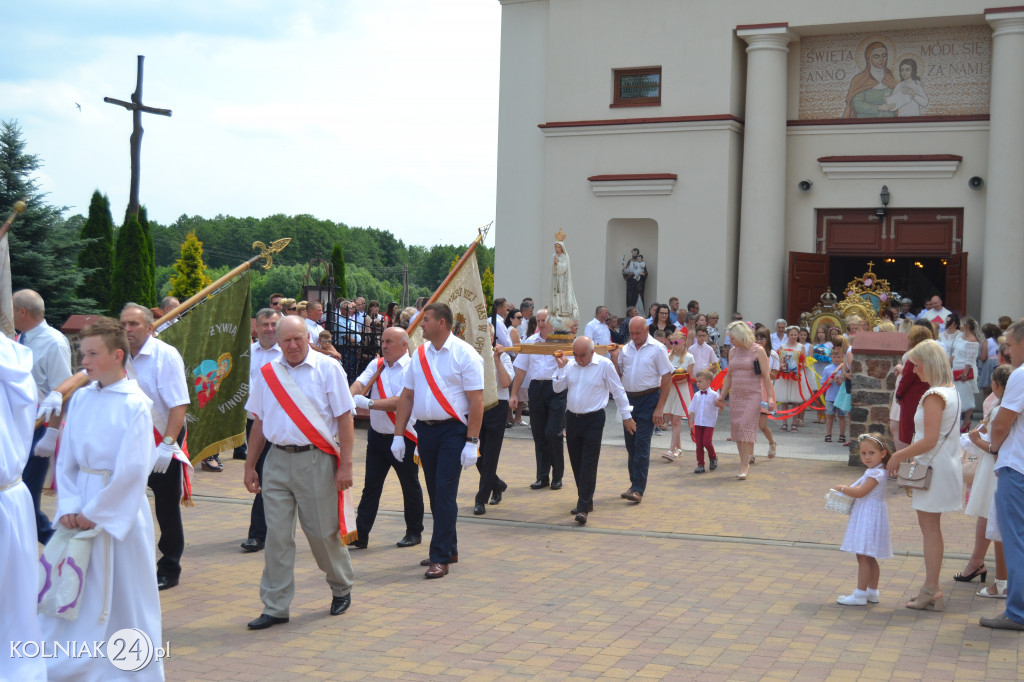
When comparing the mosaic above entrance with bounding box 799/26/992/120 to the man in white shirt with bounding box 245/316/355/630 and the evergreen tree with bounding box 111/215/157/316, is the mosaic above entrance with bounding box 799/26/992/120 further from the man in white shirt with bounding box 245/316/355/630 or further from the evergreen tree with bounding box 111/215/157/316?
the man in white shirt with bounding box 245/316/355/630

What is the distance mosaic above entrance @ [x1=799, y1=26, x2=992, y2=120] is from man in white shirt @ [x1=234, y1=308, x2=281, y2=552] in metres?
17.9

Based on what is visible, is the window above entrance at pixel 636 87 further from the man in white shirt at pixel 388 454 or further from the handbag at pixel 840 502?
the handbag at pixel 840 502

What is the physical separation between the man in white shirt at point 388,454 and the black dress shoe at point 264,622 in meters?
2.47

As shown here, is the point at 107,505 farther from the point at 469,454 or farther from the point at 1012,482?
the point at 1012,482

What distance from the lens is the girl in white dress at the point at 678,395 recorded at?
1521 cm

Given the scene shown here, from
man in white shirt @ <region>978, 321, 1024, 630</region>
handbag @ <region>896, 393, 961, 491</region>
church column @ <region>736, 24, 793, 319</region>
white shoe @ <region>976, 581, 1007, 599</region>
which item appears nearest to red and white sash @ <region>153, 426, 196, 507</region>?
handbag @ <region>896, 393, 961, 491</region>

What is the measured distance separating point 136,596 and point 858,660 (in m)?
4.08

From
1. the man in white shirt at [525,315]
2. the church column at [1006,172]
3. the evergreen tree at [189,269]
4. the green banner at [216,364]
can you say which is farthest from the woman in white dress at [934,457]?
the evergreen tree at [189,269]

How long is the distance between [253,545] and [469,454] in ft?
7.09

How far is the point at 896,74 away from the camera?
25219mm

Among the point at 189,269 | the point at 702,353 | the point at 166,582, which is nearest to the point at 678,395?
the point at 702,353

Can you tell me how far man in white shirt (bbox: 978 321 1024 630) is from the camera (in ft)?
23.3

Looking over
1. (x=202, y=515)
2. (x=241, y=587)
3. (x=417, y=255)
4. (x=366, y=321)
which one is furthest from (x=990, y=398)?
(x=417, y=255)

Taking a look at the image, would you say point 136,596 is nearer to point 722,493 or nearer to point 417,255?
point 722,493
